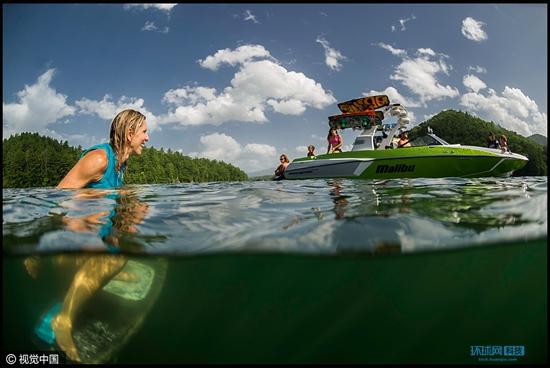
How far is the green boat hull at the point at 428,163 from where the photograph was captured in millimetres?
11828

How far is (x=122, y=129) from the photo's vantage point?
4.59 meters

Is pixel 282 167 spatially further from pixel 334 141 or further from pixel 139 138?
pixel 139 138

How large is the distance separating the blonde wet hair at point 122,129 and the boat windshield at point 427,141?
34.3 ft

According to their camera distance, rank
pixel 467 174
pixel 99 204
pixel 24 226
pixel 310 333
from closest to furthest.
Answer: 1. pixel 310 333
2. pixel 24 226
3. pixel 99 204
4. pixel 467 174

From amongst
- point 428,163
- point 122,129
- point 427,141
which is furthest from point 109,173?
point 427,141

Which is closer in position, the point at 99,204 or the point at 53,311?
the point at 53,311

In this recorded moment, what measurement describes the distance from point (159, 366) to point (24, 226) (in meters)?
1.89

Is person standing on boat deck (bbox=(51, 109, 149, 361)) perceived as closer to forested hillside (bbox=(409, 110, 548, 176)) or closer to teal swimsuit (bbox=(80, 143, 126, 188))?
teal swimsuit (bbox=(80, 143, 126, 188))

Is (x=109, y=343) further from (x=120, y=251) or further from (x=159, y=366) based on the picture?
(x=120, y=251)

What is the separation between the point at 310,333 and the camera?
Result: 333 centimetres

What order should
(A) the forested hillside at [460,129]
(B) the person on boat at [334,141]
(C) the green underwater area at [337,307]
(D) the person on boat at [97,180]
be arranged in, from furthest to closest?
(A) the forested hillside at [460,129] < (B) the person on boat at [334,141] < (C) the green underwater area at [337,307] < (D) the person on boat at [97,180]

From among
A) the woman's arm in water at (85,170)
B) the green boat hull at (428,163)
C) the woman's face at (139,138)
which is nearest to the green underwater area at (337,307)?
the woman's arm in water at (85,170)

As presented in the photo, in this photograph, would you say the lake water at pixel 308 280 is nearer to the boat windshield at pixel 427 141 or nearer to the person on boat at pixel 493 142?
the boat windshield at pixel 427 141

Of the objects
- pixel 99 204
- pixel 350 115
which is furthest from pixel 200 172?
pixel 99 204
